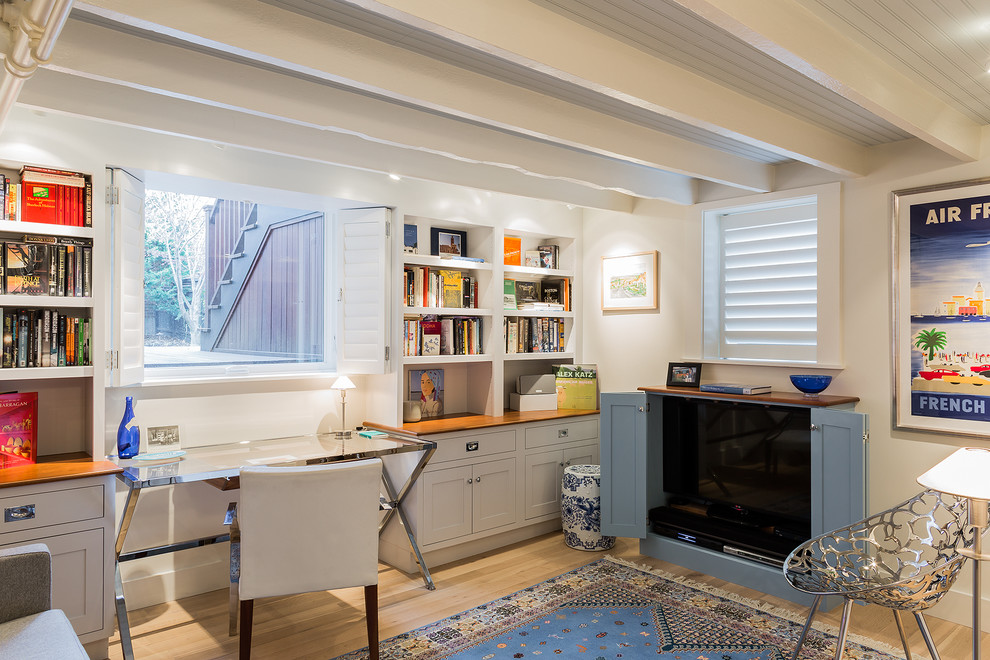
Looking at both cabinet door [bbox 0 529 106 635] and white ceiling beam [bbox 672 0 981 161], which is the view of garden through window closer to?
cabinet door [bbox 0 529 106 635]

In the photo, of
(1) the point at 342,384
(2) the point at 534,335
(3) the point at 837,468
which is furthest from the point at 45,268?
(3) the point at 837,468

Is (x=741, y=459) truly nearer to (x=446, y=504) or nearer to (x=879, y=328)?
(x=879, y=328)

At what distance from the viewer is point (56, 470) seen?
278 centimetres

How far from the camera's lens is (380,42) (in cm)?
224

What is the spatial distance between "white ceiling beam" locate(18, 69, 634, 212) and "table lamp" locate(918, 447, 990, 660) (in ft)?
8.58

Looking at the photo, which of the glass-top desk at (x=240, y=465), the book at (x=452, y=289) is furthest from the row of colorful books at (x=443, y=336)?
the glass-top desk at (x=240, y=465)

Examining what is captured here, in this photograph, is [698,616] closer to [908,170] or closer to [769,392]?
[769,392]

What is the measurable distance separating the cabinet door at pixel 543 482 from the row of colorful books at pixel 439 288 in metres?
1.18

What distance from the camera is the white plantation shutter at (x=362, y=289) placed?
3.92 meters

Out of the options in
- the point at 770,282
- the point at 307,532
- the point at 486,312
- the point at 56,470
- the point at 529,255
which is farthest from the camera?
the point at 529,255

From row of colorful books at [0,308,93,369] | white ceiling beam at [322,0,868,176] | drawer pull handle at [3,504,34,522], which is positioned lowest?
drawer pull handle at [3,504,34,522]

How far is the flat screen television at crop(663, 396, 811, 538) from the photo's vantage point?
11.7 feet

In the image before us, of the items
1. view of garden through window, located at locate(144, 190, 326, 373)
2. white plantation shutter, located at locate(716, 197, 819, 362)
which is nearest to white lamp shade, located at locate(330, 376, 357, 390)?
view of garden through window, located at locate(144, 190, 326, 373)

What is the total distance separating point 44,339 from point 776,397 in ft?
12.0
